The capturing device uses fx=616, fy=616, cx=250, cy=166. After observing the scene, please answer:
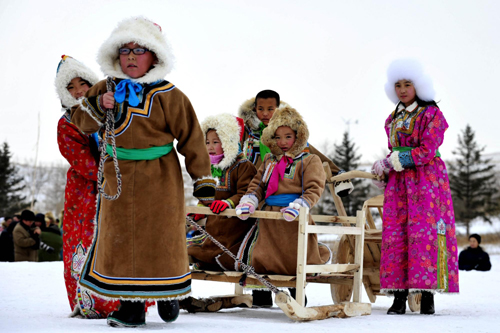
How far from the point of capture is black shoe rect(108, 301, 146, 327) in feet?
11.3

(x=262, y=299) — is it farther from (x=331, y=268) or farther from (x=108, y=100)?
(x=108, y=100)

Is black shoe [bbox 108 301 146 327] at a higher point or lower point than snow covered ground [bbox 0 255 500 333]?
higher

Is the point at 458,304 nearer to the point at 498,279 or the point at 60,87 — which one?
the point at 498,279

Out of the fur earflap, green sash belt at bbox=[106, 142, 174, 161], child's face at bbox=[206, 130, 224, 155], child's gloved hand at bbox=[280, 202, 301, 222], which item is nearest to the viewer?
green sash belt at bbox=[106, 142, 174, 161]

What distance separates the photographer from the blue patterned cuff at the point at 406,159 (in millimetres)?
4930

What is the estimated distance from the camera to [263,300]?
5.62m

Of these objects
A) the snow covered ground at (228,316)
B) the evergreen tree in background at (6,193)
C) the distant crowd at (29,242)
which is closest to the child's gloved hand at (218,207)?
the snow covered ground at (228,316)

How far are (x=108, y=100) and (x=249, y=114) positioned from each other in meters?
2.50

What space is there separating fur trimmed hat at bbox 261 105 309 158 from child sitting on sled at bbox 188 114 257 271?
1.14ft

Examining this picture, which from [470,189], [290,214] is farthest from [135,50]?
[470,189]

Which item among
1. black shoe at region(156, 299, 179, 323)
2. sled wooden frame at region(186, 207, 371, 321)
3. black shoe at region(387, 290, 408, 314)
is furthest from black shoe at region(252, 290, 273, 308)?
black shoe at region(156, 299, 179, 323)

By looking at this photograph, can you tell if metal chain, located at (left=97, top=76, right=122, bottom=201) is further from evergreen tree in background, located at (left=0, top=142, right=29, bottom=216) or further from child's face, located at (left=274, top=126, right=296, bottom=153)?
evergreen tree in background, located at (left=0, top=142, right=29, bottom=216)

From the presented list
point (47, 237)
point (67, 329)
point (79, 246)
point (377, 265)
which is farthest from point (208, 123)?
point (47, 237)

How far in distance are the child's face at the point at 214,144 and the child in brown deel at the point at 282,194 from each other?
0.45m
